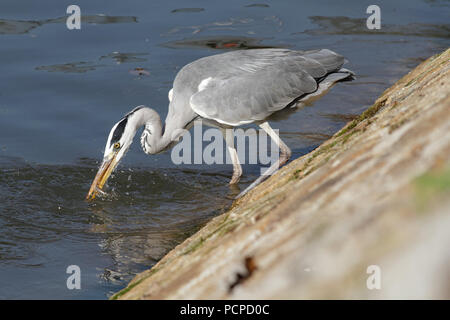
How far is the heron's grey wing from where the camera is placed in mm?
7633

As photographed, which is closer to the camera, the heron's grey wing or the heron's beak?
the heron's beak

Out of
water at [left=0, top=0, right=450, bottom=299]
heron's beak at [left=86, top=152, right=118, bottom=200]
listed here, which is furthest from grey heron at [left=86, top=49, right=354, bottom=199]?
water at [left=0, top=0, right=450, bottom=299]

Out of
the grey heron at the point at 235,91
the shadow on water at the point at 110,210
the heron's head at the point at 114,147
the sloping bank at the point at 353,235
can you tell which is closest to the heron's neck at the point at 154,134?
the grey heron at the point at 235,91

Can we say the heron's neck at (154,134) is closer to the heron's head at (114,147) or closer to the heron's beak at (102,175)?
the heron's head at (114,147)

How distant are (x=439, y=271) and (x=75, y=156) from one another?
6.83 meters

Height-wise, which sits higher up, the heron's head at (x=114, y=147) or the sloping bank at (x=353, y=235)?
the heron's head at (x=114, y=147)

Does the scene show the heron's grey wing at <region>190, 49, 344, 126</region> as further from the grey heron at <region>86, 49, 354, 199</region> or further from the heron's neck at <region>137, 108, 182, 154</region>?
the heron's neck at <region>137, 108, 182, 154</region>

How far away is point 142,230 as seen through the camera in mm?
7055

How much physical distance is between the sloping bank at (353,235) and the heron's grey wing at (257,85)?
3.28 metres

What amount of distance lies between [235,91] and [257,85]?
0.94ft

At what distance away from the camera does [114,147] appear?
7.41 metres

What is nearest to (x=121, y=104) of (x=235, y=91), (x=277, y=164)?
(x=235, y=91)

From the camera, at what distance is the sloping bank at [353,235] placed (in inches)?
109

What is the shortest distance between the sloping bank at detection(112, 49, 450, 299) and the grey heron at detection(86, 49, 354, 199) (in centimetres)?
328
